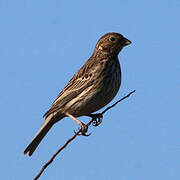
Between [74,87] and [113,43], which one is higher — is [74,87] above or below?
below

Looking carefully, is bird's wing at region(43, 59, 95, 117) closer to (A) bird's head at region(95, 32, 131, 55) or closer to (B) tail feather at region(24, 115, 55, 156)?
(B) tail feather at region(24, 115, 55, 156)

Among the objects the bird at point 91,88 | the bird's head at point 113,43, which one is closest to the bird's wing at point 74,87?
the bird at point 91,88

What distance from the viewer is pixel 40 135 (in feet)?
28.4

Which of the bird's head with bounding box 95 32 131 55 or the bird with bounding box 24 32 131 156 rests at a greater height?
the bird's head with bounding box 95 32 131 55

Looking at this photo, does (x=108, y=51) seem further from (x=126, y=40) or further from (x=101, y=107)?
(x=101, y=107)

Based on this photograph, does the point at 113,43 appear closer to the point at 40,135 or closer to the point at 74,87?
the point at 74,87

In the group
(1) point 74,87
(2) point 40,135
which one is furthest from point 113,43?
(2) point 40,135

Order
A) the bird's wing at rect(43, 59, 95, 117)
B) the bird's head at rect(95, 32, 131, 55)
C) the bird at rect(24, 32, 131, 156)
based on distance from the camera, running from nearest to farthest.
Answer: the bird at rect(24, 32, 131, 156) < the bird's wing at rect(43, 59, 95, 117) < the bird's head at rect(95, 32, 131, 55)

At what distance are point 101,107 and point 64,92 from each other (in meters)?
0.97

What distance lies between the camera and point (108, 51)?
29.8 feet

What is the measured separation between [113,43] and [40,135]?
95.9 inches

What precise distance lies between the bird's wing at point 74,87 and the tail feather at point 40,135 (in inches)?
6.3

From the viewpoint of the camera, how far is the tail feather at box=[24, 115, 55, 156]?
8.30m

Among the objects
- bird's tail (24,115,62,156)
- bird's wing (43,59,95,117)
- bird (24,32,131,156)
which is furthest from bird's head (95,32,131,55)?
bird's tail (24,115,62,156)
